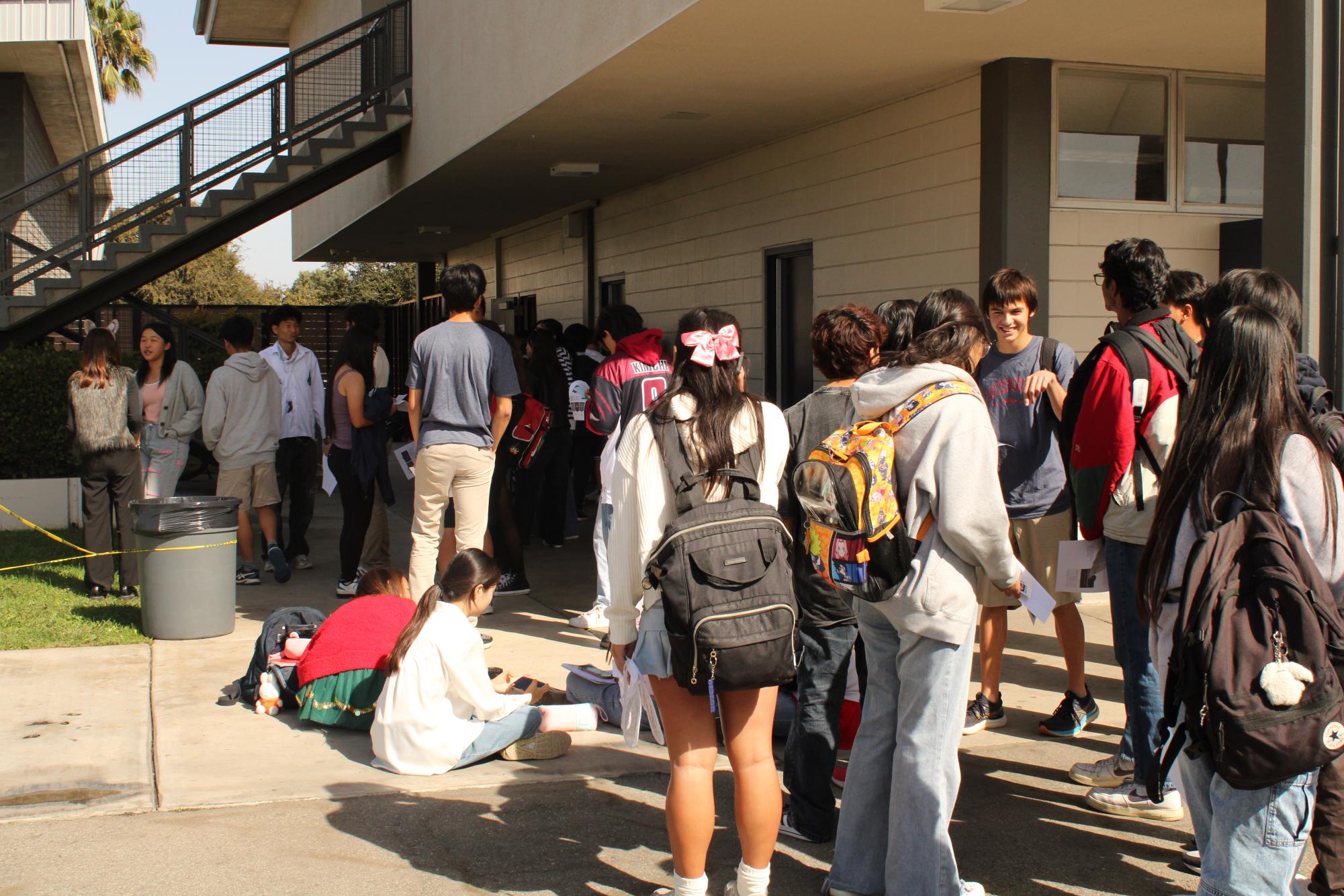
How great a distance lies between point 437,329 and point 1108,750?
13.6ft

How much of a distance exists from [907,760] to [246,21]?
23292mm

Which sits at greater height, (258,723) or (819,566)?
(819,566)

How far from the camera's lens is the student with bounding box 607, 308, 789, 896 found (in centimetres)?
327

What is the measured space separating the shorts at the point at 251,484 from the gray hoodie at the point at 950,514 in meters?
6.44

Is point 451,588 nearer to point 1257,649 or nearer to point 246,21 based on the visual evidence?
point 1257,649

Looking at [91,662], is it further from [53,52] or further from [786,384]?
[53,52]

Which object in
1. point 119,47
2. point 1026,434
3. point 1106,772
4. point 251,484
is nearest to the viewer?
point 1106,772

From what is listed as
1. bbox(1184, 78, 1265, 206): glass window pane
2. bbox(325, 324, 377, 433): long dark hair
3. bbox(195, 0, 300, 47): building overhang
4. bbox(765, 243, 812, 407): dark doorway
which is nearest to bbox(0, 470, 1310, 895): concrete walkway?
bbox(325, 324, 377, 433): long dark hair

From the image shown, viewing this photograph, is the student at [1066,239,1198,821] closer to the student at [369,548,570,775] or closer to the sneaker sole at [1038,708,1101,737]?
the sneaker sole at [1038,708,1101,737]

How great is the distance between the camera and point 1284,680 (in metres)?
2.52

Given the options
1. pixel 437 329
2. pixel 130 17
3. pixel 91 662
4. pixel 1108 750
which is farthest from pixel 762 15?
pixel 130 17

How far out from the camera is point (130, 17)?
120ft

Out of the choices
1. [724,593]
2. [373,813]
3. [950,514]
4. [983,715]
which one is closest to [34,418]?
[373,813]

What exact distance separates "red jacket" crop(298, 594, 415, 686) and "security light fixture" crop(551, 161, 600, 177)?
727 centimetres
